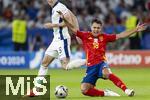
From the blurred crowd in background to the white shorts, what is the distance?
1349 centimetres

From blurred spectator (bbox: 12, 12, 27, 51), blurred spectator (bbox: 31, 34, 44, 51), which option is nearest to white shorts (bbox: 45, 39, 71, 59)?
blurred spectator (bbox: 12, 12, 27, 51)

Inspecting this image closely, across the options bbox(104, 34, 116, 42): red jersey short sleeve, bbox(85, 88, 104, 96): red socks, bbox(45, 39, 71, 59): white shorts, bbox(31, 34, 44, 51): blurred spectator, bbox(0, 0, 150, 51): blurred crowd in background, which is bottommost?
bbox(85, 88, 104, 96): red socks

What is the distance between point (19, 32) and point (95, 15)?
3891 millimetres

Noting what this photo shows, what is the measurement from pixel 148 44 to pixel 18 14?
591 centimetres

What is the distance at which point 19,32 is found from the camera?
30375 mm

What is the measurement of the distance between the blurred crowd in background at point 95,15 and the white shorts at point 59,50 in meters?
13.5

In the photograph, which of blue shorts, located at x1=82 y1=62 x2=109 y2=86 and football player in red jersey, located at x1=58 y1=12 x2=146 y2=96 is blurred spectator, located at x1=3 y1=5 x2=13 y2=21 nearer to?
football player in red jersey, located at x1=58 y1=12 x2=146 y2=96

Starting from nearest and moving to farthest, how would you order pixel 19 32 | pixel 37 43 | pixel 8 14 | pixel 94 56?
pixel 94 56 < pixel 19 32 < pixel 37 43 < pixel 8 14

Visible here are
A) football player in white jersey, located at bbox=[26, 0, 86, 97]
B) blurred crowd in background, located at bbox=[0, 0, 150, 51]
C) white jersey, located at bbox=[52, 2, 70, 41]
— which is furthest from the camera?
blurred crowd in background, located at bbox=[0, 0, 150, 51]

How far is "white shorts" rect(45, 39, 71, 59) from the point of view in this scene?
52.5ft

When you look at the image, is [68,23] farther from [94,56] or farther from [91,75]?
[91,75]

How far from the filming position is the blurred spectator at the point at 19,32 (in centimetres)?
3030

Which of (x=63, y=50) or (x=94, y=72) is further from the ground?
(x=63, y=50)
